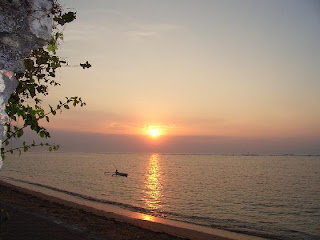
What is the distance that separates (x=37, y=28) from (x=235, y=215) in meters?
31.0

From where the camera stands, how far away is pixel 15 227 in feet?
47.5

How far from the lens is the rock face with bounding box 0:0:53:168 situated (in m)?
3.50

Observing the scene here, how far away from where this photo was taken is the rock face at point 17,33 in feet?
11.5

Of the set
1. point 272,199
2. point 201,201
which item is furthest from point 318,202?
point 201,201

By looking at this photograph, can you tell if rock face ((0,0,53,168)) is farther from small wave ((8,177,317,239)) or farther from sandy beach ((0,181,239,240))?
small wave ((8,177,317,239))

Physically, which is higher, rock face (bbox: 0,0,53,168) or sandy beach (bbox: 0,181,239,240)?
rock face (bbox: 0,0,53,168)

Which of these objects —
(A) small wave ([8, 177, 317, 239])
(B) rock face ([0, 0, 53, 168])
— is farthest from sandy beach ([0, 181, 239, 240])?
(B) rock face ([0, 0, 53, 168])

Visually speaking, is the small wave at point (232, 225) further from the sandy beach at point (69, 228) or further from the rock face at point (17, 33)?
the rock face at point (17, 33)

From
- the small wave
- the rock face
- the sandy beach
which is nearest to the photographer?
the rock face

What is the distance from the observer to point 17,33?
3.64 meters

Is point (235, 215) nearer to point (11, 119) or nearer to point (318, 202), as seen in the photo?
point (318, 202)

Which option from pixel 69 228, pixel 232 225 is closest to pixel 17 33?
pixel 69 228

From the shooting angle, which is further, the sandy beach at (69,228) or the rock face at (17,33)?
the sandy beach at (69,228)

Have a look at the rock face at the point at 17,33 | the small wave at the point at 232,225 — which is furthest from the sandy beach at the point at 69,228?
the rock face at the point at 17,33
